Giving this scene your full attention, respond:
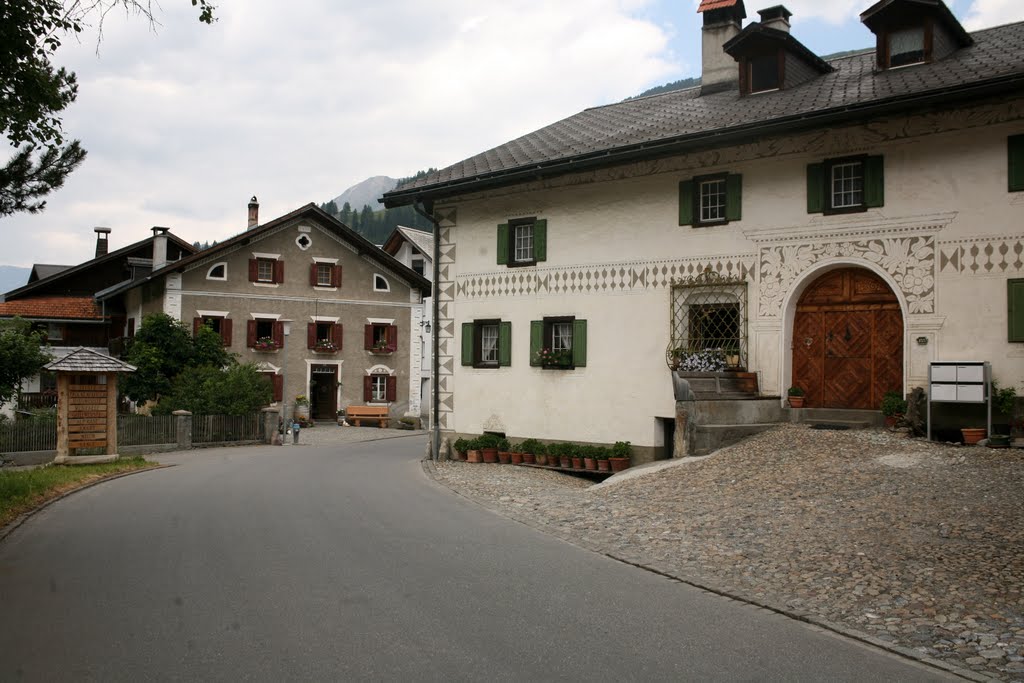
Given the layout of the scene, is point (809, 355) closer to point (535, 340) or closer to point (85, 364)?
point (535, 340)

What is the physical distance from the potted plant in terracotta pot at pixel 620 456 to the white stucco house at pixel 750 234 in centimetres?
30

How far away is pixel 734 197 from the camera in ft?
58.4

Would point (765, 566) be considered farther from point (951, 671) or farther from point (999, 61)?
point (999, 61)

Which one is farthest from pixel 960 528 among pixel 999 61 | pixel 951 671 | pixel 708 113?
pixel 708 113

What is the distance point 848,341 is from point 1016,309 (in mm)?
2928

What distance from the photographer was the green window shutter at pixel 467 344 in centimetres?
2216

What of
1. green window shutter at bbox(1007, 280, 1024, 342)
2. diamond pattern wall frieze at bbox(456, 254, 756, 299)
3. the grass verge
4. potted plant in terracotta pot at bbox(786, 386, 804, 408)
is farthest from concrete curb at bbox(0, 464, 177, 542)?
green window shutter at bbox(1007, 280, 1024, 342)

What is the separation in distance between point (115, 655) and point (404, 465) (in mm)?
15306

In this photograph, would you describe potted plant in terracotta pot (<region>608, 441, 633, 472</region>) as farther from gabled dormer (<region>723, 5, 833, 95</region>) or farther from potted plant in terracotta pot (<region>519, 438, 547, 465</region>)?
gabled dormer (<region>723, 5, 833, 95</region>)

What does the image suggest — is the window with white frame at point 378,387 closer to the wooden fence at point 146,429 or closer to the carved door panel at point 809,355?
the wooden fence at point 146,429

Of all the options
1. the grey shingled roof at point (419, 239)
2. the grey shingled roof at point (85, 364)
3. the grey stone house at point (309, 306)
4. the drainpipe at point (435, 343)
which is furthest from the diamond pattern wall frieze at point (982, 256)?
the grey shingled roof at point (419, 239)

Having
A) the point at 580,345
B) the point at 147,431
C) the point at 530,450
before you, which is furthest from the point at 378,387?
the point at 580,345

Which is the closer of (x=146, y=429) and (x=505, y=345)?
(x=505, y=345)

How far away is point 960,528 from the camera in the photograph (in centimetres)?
885
